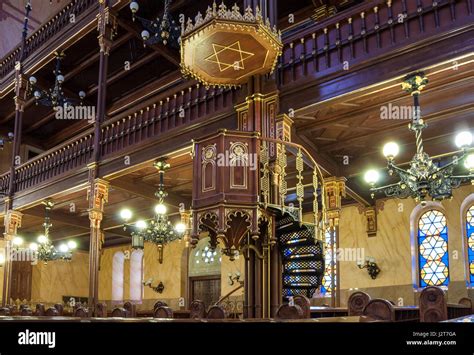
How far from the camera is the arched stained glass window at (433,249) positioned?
14203mm

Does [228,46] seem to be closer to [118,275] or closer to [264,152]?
[264,152]

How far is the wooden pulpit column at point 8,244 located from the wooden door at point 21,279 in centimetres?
537

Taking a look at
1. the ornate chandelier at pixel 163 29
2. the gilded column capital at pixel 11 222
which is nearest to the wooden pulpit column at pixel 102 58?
the ornate chandelier at pixel 163 29

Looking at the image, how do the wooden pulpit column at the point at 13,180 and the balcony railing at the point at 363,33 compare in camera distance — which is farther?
the wooden pulpit column at the point at 13,180

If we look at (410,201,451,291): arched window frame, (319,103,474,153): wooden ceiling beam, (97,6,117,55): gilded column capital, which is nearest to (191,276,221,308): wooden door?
(410,201,451,291): arched window frame

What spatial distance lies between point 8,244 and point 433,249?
12.8 m

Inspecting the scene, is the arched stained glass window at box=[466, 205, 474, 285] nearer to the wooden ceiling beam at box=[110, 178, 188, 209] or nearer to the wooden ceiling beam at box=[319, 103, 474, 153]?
the wooden ceiling beam at box=[319, 103, 474, 153]

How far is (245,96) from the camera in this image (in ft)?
34.7

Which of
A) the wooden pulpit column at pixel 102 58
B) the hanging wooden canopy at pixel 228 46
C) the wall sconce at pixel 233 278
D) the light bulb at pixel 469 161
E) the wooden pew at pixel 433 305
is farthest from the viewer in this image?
the wall sconce at pixel 233 278

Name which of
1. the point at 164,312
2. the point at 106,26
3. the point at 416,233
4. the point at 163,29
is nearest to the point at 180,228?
the point at 163,29

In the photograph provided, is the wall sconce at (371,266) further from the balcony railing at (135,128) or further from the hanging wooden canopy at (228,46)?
the hanging wooden canopy at (228,46)

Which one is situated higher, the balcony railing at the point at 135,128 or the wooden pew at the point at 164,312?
the balcony railing at the point at 135,128
